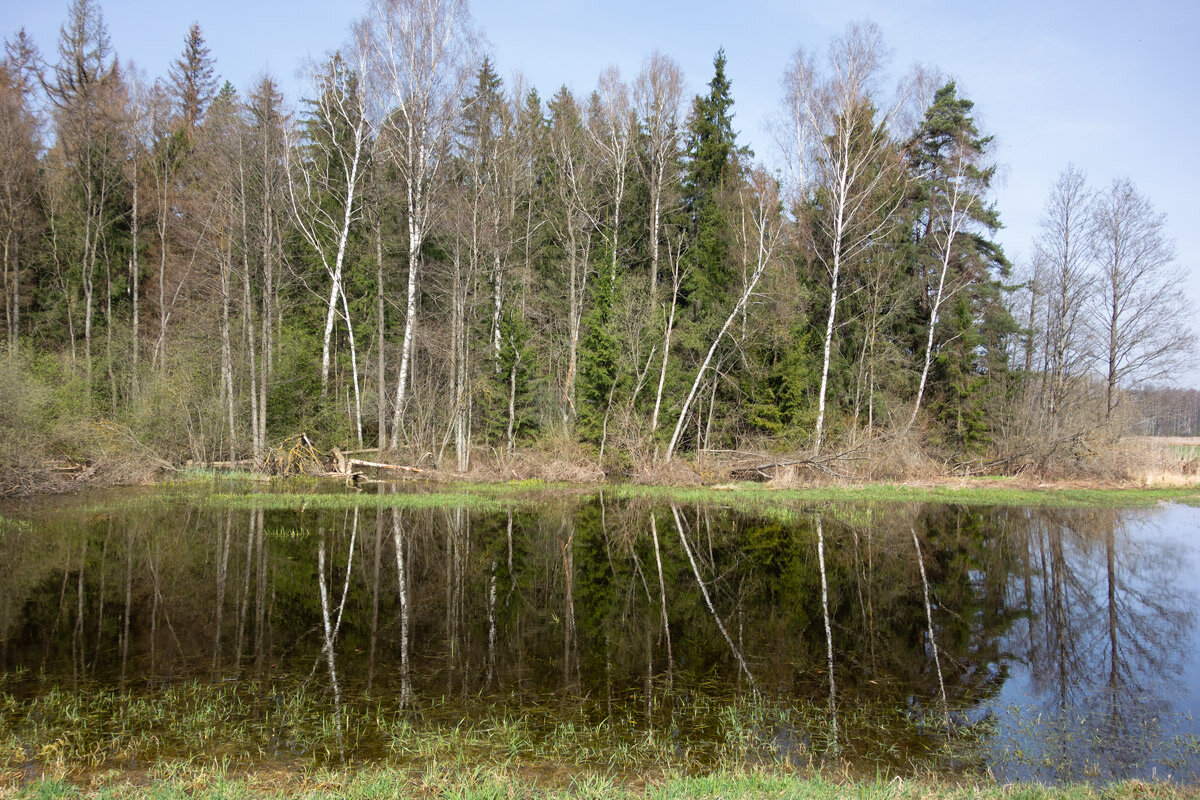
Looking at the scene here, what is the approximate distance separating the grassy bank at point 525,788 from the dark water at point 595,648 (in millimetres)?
450

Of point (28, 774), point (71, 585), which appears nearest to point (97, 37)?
point (71, 585)

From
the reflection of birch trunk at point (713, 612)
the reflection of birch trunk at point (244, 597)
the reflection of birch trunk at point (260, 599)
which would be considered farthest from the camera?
the reflection of birch trunk at point (244, 597)

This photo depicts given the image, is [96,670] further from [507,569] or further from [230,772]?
[507,569]

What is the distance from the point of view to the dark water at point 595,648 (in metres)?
5.57

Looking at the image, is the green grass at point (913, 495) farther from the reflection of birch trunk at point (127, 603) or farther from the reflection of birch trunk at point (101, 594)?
the reflection of birch trunk at point (101, 594)

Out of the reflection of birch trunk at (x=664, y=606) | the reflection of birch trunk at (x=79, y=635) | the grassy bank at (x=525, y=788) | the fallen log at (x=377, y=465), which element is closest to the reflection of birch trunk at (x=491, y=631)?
the reflection of birch trunk at (x=664, y=606)

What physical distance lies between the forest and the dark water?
1211 centimetres

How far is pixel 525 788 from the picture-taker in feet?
15.2

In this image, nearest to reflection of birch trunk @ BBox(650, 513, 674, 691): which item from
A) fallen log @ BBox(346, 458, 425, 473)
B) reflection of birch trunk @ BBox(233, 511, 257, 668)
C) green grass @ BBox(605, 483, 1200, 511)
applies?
reflection of birch trunk @ BBox(233, 511, 257, 668)

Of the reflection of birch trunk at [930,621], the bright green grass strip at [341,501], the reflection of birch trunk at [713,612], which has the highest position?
the bright green grass strip at [341,501]

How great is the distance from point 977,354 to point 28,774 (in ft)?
123

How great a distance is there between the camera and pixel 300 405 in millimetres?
26734

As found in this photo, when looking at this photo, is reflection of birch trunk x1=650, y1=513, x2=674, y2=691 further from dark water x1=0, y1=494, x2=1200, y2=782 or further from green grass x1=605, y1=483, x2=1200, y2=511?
green grass x1=605, y1=483, x2=1200, y2=511

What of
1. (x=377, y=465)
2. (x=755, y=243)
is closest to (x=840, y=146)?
(x=755, y=243)
